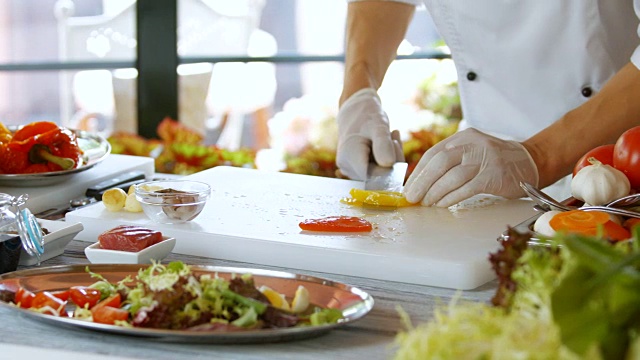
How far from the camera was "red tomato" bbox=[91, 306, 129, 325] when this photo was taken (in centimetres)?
113

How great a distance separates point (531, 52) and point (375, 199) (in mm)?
749

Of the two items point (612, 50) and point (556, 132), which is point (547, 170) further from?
point (612, 50)

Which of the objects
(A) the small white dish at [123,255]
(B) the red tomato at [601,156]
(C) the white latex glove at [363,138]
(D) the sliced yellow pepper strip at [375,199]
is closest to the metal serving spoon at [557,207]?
(B) the red tomato at [601,156]

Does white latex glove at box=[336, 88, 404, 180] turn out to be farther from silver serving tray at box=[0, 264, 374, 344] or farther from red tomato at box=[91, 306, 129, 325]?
red tomato at box=[91, 306, 129, 325]

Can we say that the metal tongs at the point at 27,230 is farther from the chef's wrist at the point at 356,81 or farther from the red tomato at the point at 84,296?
the chef's wrist at the point at 356,81

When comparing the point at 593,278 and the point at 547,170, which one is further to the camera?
the point at 547,170

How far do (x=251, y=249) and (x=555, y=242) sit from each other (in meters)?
0.79

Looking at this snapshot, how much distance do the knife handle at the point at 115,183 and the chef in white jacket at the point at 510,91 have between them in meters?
0.51

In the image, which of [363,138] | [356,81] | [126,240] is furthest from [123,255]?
[356,81]

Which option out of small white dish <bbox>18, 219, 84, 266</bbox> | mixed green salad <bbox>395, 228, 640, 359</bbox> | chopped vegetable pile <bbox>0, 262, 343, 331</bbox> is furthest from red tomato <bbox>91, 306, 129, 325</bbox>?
mixed green salad <bbox>395, 228, 640, 359</bbox>

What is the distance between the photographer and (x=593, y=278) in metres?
0.75

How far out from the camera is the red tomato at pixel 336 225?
62.9 inches

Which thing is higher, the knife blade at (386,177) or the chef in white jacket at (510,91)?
the chef in white jacket at (510,91)

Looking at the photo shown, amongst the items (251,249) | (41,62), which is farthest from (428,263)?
(41,62)
